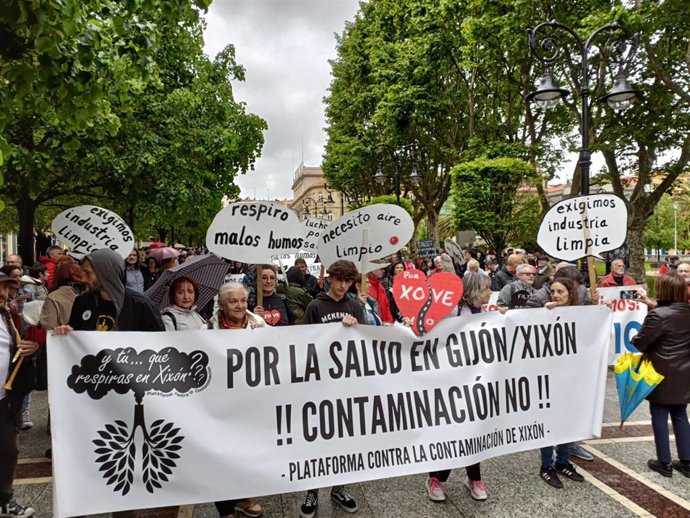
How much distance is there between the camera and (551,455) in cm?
405

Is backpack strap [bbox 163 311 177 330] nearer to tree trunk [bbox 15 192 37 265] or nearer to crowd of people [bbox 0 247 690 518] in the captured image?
crowd of people [bbox 0 247 690 518]

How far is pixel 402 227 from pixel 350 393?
248cm

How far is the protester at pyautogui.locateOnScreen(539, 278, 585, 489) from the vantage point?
4.02 m

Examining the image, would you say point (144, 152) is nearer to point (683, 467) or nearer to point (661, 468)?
point (661, 468)

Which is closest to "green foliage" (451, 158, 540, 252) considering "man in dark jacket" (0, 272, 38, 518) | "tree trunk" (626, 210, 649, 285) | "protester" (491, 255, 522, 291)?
"tree trunk" (626, 210, 649, 285)

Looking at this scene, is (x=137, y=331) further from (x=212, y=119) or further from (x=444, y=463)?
(x=212, y=119)

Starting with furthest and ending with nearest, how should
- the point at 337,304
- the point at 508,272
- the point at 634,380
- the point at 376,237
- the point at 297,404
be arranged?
the point at 508,272
the point at 376,237
the point at 634,380
the point at 337,304
the point at 297,404

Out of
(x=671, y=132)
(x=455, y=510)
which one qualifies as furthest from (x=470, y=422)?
(x=671, y=132)

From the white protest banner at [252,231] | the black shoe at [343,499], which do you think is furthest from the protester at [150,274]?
the black shoe at [343,499]

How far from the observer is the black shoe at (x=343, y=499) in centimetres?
362

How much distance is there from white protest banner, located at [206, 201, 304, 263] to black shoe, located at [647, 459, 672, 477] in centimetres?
369

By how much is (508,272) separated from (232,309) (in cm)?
700

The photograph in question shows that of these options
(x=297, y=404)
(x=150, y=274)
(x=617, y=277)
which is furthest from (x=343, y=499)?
(x=150, y=274)

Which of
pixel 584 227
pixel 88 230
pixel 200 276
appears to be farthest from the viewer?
pixel 88 230
